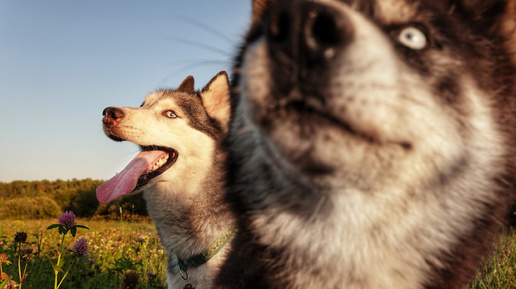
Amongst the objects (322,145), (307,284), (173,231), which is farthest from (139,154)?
(322,145)

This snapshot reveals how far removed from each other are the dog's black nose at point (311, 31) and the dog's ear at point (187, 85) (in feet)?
15.6

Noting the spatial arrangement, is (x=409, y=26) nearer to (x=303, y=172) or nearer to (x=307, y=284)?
(x=303, y=172)

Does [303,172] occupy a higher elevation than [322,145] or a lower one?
lower

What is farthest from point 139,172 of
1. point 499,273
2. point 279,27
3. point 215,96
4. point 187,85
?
point 499,273

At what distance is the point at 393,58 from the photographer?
145 centimetres

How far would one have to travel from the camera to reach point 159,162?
4895 mm

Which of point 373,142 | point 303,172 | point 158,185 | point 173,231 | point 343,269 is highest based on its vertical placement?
point 373,142

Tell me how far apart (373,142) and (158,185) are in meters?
3.73

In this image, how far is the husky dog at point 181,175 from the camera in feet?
13.6

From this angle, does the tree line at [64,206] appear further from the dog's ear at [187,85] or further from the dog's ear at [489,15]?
the dog's ear at [489,15]

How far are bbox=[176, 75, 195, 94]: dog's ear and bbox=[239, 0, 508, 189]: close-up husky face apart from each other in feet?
14.5

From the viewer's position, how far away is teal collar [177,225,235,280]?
399 cm

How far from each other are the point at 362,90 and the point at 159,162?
3950mm

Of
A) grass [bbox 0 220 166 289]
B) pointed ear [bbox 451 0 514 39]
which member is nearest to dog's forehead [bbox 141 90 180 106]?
grass [bbox 0 220 166 289]
